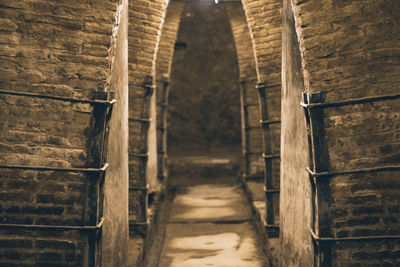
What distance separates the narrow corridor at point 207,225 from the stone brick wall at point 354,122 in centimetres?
286

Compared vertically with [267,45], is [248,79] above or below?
above

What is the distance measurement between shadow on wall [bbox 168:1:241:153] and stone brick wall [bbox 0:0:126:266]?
10.8m

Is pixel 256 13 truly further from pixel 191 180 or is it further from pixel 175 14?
pixel 191 180

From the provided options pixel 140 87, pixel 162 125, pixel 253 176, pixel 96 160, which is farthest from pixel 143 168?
pixel 253 176

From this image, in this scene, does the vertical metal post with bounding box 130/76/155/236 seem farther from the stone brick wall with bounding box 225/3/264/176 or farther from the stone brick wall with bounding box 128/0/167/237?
the stone brick wall with bounding box 225/3/264/176

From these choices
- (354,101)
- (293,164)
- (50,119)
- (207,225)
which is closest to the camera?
(354,101)

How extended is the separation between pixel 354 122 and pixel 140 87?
11.9ft

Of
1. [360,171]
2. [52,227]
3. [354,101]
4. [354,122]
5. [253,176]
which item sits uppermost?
[354,101]

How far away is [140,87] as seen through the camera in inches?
253

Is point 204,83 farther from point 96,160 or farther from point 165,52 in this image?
point 96,160

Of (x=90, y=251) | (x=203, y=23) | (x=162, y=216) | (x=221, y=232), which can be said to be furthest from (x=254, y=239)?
(x=203, y=23)

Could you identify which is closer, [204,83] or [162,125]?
[162,125]

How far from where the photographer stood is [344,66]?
3453 millimetres

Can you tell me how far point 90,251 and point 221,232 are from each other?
4301 millimetres
